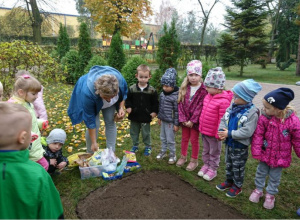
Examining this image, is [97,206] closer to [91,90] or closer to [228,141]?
[91,90]

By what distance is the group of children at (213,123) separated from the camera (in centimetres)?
263

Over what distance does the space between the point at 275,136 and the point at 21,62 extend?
4.49 m

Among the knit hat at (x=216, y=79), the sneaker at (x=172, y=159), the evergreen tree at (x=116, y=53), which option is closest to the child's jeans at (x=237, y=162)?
the knit hat at (x=216, y=79)

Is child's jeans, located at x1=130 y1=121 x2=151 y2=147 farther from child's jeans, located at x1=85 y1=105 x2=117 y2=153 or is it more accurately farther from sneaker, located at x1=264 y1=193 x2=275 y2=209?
sneaker, located at x1=264 y1=193 x2=275 y2=209

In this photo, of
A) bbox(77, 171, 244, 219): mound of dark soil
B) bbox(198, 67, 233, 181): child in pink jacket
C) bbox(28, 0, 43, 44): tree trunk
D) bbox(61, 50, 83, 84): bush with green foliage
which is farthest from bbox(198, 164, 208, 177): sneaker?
bbox(28, 0, 43, 44): tree trunk

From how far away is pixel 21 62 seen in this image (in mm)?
4469

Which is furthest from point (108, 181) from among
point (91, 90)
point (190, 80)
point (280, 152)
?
point (280, 152)

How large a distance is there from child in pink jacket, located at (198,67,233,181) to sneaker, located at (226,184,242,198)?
396mm

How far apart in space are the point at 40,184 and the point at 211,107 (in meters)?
2.42

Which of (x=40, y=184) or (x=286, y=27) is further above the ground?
(x=286, y=27)

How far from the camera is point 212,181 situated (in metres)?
3.38

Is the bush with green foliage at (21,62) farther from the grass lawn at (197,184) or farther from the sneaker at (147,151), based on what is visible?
the sneaker at (147,151)

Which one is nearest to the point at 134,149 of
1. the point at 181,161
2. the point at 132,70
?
the point at 181,161

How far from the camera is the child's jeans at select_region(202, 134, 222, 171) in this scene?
3.37 metres
